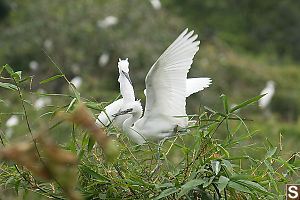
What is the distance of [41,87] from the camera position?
1141 cm

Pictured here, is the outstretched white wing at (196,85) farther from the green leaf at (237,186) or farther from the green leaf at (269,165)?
the green leaf at (237,186)

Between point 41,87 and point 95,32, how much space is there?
1.75 meters

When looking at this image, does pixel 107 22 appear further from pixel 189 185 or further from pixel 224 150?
pixel 189 185

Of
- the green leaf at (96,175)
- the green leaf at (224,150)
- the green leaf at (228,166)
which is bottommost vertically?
the green leaf at (96,175)

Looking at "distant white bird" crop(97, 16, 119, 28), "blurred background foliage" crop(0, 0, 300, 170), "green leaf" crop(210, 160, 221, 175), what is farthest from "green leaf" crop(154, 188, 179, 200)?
"distant white bird" crop(97, 16, 119, 28)

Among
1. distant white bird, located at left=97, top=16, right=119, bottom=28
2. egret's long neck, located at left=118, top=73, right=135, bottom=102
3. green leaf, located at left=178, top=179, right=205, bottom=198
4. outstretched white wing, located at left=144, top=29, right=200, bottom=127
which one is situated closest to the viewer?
green leaf, located at left=178, top=179, right=205, bottom=198

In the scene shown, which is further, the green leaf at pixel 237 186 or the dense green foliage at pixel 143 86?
the dense green foliage at pixel 143 86

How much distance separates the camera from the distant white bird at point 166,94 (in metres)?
2.52

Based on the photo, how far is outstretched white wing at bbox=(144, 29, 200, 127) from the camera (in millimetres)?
2510

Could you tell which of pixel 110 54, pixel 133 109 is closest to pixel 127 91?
pixel 133 109

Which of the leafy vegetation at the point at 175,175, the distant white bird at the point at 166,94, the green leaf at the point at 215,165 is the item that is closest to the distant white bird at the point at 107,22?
the distant white bird at the point at 166,94

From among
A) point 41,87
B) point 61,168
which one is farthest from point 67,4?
point 61,168

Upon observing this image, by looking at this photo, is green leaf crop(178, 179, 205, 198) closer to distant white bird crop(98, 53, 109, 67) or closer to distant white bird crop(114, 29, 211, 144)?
distant white bird crop(114, 29, 211, 144)

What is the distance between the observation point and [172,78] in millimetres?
2594
